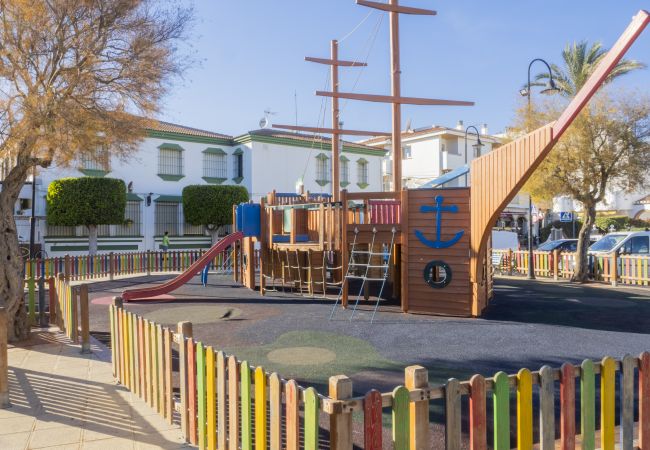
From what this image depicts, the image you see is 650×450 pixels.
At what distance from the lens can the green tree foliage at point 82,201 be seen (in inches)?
1144

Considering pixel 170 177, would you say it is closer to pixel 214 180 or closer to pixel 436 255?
pixel 214 180

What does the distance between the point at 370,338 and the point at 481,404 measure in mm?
6398

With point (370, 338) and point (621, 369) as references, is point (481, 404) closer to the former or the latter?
point (621, 369)

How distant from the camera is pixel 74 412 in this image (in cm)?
589

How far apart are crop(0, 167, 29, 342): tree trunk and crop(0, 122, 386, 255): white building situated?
20.7 metres

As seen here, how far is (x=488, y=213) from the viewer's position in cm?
1175

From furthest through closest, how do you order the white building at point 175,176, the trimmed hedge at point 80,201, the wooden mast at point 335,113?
the white building at point 175,176 → the trimmed hedge at point 80,201 → the wooden mast at point 335,113

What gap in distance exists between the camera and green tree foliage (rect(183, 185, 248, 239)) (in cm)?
3381

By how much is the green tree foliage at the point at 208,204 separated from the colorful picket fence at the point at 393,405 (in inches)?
1128

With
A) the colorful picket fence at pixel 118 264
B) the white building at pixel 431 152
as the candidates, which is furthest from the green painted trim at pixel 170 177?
the white building at pixel 431 152

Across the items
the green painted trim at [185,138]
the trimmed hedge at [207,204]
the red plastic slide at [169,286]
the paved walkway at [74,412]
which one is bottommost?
the paved walkway at [74,412]

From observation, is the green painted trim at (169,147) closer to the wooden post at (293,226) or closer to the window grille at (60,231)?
the window grille at (60,231)

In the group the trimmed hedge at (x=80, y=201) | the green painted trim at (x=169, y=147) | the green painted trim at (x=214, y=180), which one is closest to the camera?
the trimmed hedge at (x=80, y=201)

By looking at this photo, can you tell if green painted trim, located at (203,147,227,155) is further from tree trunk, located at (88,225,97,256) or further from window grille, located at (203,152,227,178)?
tree trunk, located at (88,225,97,256)
